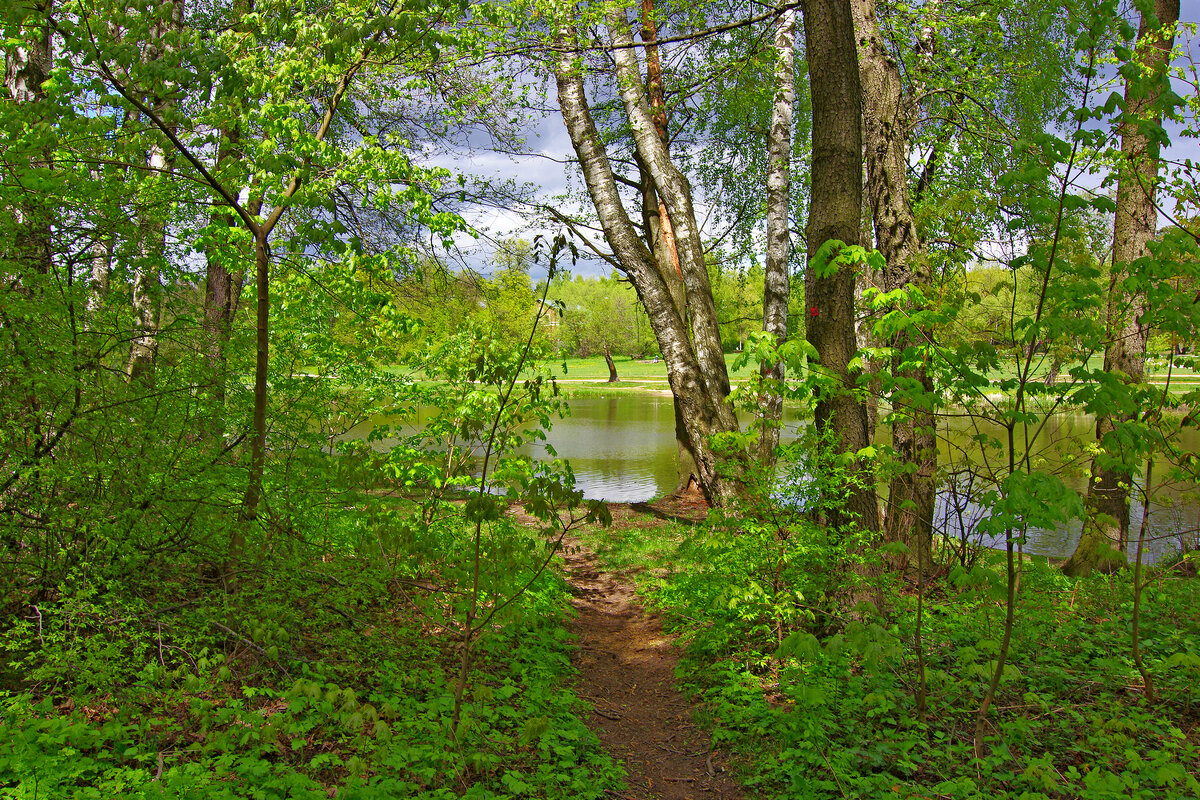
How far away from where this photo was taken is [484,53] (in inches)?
248

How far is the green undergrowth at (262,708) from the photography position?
2.32 metres

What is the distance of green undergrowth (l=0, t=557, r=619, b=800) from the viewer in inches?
91.4

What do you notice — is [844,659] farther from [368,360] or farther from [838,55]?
[368,360]

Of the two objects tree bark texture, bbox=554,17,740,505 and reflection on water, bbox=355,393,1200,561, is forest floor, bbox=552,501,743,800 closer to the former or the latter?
tree bark texture, bbox=554,17,740,505

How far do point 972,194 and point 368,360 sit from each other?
13.9ft

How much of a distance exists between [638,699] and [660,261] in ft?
16.1

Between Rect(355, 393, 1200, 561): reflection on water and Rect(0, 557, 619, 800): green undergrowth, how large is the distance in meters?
2.36

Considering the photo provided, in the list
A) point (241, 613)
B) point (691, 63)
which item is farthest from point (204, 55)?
point (691, 63)

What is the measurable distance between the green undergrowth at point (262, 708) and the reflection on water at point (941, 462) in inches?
93.0

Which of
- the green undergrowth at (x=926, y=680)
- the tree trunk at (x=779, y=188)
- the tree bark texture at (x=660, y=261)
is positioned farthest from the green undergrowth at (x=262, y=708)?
the tree trunk at (x=779, y=188)

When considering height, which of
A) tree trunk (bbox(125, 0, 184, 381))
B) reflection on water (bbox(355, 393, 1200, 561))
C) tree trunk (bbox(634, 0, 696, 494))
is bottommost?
reflection on water (bbox(355, 393, 1200, 561))

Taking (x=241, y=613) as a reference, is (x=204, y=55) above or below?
above

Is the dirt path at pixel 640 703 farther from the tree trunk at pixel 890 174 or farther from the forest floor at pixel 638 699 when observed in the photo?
→ the tree trunk at pixel 890 174

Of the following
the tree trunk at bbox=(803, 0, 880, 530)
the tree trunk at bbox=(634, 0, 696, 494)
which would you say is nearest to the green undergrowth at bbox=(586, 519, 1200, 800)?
the tree trunk at bbox=(803, 0, 880, 530)
